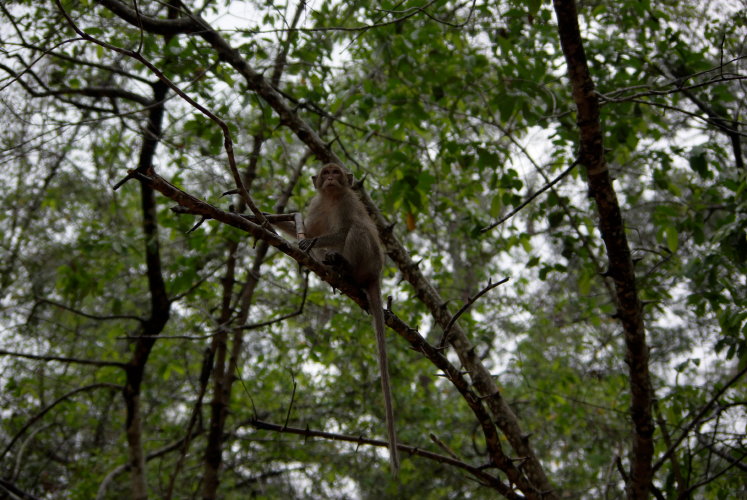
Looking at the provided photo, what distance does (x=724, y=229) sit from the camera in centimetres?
374

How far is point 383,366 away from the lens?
378 cm

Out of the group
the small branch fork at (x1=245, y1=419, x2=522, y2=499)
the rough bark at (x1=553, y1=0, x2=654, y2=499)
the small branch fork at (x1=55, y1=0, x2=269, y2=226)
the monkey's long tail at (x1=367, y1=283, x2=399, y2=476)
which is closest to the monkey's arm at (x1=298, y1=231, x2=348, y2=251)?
the monkey's long tail at (x1=367, y1=283, x2=399, y2=476)

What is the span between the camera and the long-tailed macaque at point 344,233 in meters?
4.70

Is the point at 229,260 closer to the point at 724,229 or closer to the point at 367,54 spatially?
the point at 367,54

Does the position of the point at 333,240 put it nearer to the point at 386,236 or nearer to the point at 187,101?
the point at 386,236

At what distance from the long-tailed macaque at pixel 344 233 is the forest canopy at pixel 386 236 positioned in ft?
0.60

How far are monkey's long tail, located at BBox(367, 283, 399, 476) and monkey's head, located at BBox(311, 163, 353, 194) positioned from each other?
1205 millimetres

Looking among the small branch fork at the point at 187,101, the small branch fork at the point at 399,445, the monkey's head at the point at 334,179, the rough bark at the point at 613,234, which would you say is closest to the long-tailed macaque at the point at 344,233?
the monkey's head at the point at 334,179

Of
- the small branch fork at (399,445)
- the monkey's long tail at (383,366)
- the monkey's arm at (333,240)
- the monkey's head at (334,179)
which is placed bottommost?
the small branch fork at (399,445)

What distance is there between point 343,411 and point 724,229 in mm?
6370

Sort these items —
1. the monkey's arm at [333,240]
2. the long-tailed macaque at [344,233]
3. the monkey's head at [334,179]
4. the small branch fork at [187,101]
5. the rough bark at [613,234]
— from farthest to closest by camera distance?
the monkey's head at [334,179] < the monkey's arm at [333,240] < the long-tailed macaque at [344,233] < the rough bark at [613,234] < the small branch fork at [187,101]

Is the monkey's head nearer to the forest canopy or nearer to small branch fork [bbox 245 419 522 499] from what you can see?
the forest canopy

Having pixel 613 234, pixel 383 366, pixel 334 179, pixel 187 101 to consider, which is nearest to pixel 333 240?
pixel 334 179

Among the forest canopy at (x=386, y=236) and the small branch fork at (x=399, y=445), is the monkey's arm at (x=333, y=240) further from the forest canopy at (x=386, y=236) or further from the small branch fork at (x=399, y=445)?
the small branch fork at (x=399, y=445)
